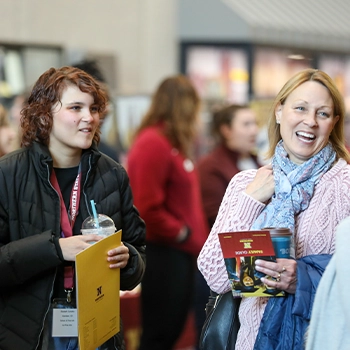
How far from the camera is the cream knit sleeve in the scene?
307cm

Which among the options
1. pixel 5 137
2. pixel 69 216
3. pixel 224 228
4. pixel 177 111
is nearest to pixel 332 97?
pixel 224 228

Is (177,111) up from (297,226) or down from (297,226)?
up

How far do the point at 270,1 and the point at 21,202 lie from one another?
10417 millimetres

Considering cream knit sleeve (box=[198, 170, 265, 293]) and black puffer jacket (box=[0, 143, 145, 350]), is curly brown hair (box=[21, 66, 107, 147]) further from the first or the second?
cream knit sleeve (box=[198, 170, 265, 293])

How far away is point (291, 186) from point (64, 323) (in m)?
1.02

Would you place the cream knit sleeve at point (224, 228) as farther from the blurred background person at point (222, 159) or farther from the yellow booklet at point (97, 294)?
the blurred background person at point (222, 159)

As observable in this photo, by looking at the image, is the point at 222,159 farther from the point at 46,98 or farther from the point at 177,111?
the point at 46,98

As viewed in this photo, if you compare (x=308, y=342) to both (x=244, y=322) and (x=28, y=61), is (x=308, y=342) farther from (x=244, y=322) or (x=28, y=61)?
(x=28, y=61)

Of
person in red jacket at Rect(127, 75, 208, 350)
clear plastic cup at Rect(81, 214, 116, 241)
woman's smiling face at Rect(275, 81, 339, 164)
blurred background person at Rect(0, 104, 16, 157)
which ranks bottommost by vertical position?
person in red jacket at Rect(127, 75, 208, 350)

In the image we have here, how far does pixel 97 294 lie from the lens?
3.15 metres

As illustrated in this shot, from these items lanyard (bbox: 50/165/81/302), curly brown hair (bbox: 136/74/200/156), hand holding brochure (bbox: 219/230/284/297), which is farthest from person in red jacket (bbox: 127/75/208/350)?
hand holding brochure (bbox: 219/230/284/297)

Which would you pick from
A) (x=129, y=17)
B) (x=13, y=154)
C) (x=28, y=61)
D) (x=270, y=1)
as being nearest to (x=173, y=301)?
(x=13, y=154)

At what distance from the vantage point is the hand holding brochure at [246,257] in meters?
2.80

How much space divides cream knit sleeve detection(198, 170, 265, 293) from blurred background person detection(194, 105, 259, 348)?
2.64 meters
